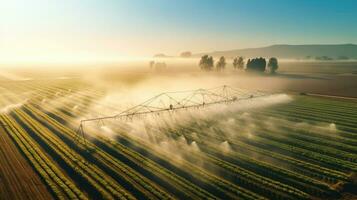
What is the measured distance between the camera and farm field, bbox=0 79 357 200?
84.5 ft

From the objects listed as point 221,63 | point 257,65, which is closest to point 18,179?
point 257,65

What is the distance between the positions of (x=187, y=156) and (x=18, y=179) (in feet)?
61.5

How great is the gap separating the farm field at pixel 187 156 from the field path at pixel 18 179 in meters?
0.11

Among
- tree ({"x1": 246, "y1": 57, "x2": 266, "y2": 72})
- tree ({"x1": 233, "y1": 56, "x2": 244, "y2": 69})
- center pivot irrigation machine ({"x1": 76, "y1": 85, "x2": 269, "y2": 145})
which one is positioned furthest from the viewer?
tree ({"x1": 233, "y1": 56, "x2": 244, "y2": 69})

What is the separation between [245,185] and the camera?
87.6ft

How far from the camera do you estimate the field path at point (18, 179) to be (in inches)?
976

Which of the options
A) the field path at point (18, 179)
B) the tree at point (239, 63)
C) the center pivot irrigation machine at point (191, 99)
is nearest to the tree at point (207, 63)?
the tree at point (239, 63)

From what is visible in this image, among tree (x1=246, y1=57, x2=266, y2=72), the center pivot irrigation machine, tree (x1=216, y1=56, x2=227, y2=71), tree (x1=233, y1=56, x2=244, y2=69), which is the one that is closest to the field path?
the center pivot irrigation machine

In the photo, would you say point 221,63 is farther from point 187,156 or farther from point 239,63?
point 187,156

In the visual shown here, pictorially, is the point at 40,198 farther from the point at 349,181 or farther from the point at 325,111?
the point at 325,111

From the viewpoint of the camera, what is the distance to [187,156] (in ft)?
110

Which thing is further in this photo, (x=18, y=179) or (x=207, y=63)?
(x=207, y=63)

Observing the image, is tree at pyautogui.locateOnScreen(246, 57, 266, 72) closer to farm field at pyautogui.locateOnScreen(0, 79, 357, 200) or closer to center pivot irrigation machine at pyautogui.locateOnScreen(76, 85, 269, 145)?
center pivot irrigation machine at pyautogui.locateOnScreen(76, 85, 269, 145)

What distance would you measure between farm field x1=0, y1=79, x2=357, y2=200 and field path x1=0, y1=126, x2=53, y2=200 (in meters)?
0.11
